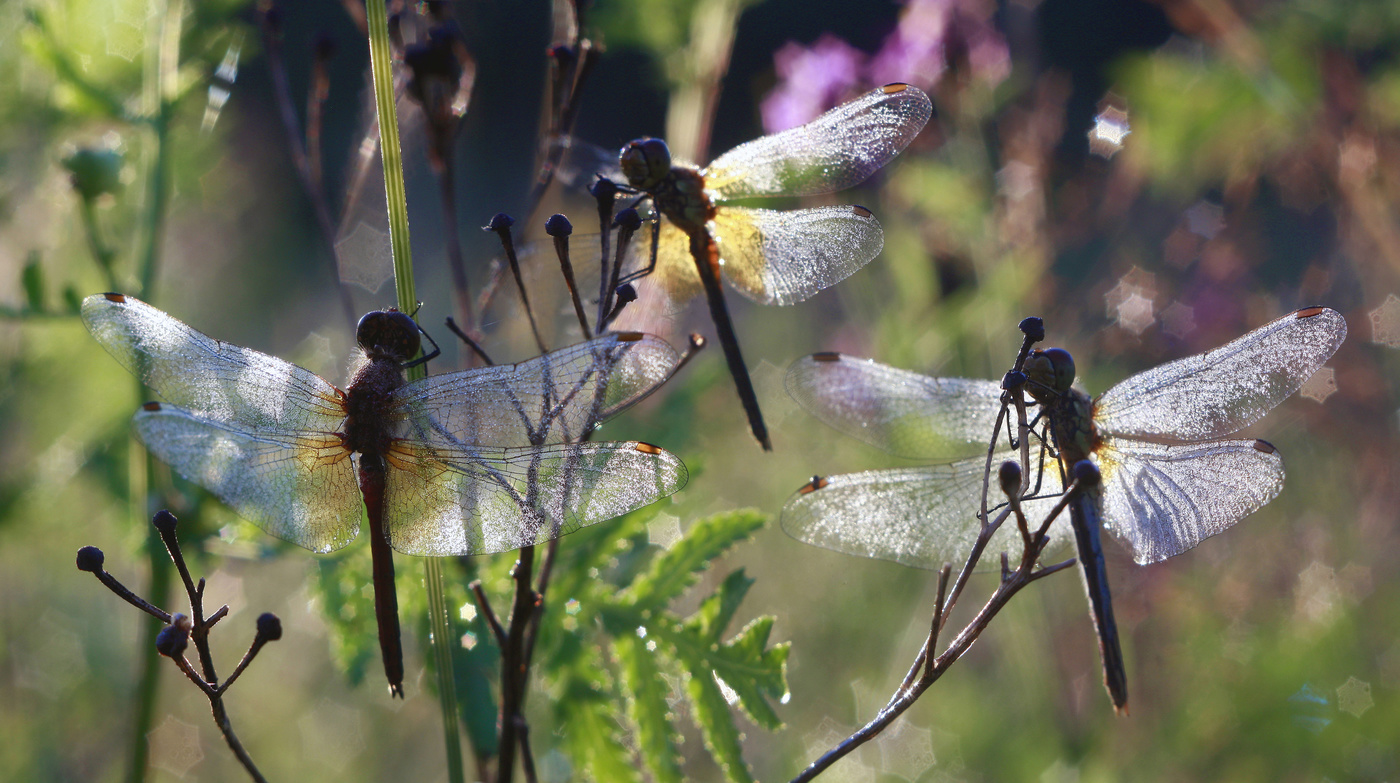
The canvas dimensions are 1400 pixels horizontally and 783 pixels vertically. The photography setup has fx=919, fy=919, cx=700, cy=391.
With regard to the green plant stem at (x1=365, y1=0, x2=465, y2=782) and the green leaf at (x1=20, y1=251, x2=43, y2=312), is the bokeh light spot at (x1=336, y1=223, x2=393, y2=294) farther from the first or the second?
the green plant stem at (x1=365, y1=0, x2=465, y2=782)

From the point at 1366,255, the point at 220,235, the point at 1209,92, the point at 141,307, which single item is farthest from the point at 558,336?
the point at 220,235

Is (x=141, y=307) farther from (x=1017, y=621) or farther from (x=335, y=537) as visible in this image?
(x=1017, y=621)

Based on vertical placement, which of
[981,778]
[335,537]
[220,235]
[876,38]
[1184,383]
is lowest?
[981,778]

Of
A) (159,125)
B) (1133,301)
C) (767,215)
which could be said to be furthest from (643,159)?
(1133,301)

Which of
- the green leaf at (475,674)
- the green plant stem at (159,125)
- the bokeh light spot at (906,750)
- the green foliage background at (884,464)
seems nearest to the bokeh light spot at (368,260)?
the green foliage background at (884,464)

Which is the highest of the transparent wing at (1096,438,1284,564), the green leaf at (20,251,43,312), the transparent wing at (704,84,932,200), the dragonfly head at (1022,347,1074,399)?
the green leaf at (20,251,43,312)

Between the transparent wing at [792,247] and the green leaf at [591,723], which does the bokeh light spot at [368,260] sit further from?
the green leaf at [591,723]

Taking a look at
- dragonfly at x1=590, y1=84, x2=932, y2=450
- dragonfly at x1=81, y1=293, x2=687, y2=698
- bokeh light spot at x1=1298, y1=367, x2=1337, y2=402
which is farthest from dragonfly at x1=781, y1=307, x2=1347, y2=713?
bokeh light spot at x1=1298, y1=367, x2=1337, y2=402

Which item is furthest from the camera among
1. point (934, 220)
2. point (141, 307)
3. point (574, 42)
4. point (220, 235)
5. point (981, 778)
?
point (220, 235)
